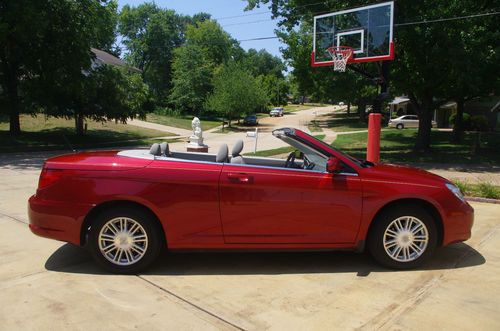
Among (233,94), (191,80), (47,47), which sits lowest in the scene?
(233,94)

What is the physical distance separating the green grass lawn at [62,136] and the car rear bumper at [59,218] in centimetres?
1833

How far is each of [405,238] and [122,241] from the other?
2.92 meters

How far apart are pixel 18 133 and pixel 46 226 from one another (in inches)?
897

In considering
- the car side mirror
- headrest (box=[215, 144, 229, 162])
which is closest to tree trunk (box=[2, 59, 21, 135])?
headrest (box=[215, 144, 229, 162])

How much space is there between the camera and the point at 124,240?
4.41 meters

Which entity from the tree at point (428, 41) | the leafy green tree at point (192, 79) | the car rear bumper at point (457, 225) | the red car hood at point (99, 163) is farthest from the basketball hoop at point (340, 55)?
the leafy green tree at point (192, 79)

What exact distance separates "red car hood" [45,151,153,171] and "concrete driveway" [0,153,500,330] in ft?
3.56

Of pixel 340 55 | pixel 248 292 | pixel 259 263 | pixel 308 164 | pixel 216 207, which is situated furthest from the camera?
pixel 340 55

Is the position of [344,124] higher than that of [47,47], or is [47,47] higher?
[47,47]

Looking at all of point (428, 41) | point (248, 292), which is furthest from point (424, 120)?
point (248, 292)

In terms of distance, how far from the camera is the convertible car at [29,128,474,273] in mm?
4383

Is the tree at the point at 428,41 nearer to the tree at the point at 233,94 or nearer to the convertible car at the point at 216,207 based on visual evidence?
the convertible car at the point at 216,207

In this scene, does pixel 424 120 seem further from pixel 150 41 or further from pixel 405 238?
pixel 150 41

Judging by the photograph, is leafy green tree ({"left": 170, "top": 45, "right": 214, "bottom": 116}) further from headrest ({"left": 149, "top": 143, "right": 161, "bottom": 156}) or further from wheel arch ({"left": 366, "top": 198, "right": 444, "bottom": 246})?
wheel arch ({"left": 366, "top": 198, "right": 444, "bottom": 246})
